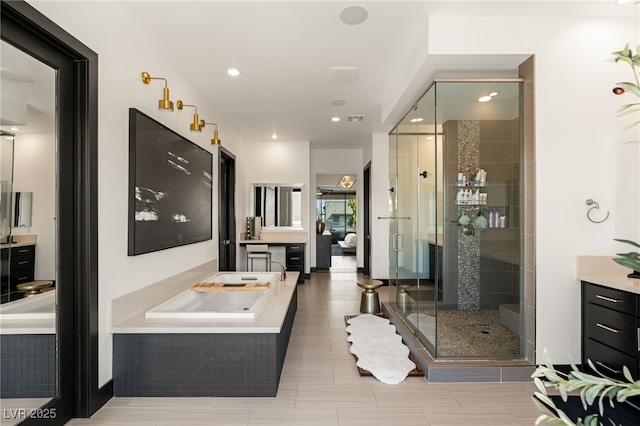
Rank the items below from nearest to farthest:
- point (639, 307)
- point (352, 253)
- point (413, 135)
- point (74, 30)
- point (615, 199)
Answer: point (74, 30) → point (639, 307) → point (615, 199) → point (413, 135) → point (352, 253)

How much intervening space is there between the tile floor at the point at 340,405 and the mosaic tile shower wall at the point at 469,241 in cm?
75

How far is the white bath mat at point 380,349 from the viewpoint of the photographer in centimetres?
276

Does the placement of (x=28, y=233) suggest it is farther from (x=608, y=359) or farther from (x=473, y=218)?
(x=608, y=359)

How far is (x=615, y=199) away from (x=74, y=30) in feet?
12.8

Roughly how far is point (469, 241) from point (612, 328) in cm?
110

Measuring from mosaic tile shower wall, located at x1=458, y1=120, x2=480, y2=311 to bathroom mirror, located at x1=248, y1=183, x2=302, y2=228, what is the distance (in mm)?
4167

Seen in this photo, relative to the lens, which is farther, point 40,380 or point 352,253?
point 352,253

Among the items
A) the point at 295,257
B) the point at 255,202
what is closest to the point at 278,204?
the point at 255,202

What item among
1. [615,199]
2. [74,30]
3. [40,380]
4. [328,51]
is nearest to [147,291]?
[40,380]

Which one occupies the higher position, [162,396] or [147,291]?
[147,291]

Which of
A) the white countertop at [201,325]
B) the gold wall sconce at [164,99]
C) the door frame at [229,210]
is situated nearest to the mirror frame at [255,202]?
the door frame at [229,210]

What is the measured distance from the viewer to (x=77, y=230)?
2127 mm

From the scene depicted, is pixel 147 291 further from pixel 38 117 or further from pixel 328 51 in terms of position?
pixel 328 51

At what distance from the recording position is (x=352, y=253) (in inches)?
450
